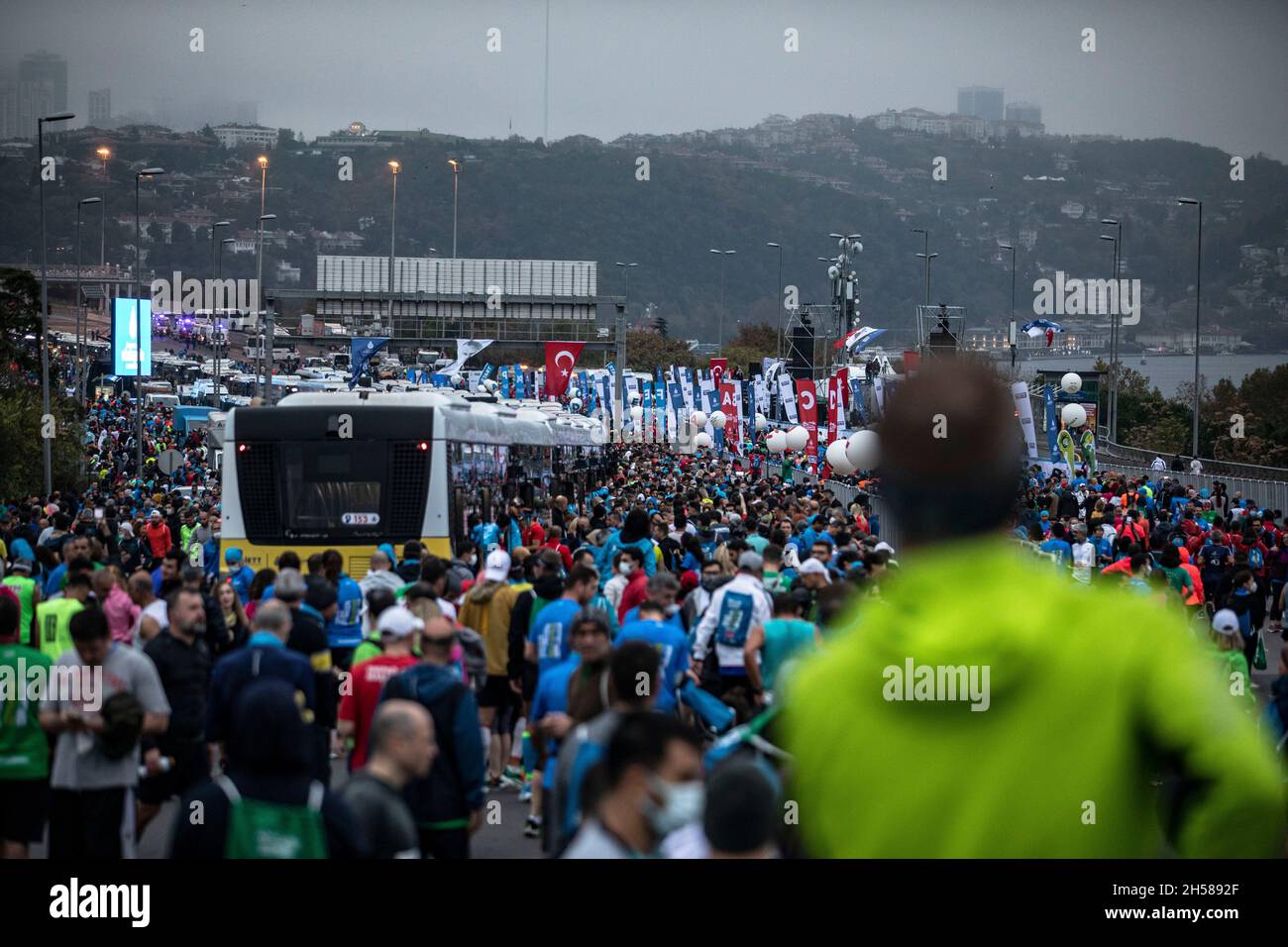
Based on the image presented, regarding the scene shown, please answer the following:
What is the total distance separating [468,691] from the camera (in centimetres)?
851

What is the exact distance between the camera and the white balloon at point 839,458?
39.8 m

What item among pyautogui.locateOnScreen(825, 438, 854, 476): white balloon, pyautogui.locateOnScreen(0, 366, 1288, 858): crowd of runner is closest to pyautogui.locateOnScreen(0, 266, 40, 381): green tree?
pyautogui.locateOnScreen(825, 438, 854, 476): white balloon

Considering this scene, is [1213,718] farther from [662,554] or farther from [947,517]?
[662,554]

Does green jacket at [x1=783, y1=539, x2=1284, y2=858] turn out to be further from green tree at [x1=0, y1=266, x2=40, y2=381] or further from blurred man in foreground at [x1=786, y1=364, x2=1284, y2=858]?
green tree at [x1=0, y1=266, x2=40, y2=381]

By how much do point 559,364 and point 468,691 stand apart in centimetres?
4270

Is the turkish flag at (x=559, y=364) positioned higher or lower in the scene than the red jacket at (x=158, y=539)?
higher

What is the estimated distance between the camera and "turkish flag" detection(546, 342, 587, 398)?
50.8m

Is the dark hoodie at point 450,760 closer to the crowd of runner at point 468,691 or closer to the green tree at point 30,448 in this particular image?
the crowd of runner at point 468,691

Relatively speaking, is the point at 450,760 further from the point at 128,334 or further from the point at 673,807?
the point at 128,334

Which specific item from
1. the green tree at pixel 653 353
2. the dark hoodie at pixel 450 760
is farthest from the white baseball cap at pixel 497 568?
the green tree at pixel 653 353

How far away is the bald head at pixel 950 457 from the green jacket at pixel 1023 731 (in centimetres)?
5
